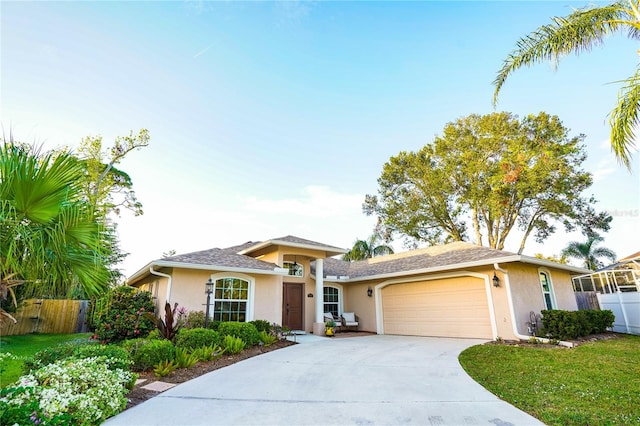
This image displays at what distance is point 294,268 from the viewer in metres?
13.8

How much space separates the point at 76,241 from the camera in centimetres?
361

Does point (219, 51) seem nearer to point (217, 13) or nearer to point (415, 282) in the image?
point (217, 13)

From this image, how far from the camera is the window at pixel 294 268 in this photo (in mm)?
13641

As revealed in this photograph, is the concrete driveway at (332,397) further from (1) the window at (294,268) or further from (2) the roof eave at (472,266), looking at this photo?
(1) the window at (294,268)

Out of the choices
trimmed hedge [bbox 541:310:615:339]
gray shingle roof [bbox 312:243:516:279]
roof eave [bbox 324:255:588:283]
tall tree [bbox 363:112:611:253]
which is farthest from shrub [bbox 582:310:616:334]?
tall tree [bbox 363:112:611:253]

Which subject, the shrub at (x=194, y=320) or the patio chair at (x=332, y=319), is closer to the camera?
the shrub at (x=194, y=320)

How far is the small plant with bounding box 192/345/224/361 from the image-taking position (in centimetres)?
728

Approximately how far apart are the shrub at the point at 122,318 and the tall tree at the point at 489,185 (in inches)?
712

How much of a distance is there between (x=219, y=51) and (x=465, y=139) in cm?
1765

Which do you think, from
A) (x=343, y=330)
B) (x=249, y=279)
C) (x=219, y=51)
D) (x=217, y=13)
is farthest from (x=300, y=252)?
(x=217, y=13)

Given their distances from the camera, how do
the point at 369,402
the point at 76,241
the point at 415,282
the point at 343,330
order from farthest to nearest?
the point at 343,330
the point at 415,282
the point at 369,402
the point at 76,241

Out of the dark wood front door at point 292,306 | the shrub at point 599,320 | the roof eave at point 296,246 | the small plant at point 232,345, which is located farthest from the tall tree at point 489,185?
the small plant at point 232,345

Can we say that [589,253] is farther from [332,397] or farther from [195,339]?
[195,339]

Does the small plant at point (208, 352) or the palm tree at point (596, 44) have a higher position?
the palm tree at point (596, 44)
